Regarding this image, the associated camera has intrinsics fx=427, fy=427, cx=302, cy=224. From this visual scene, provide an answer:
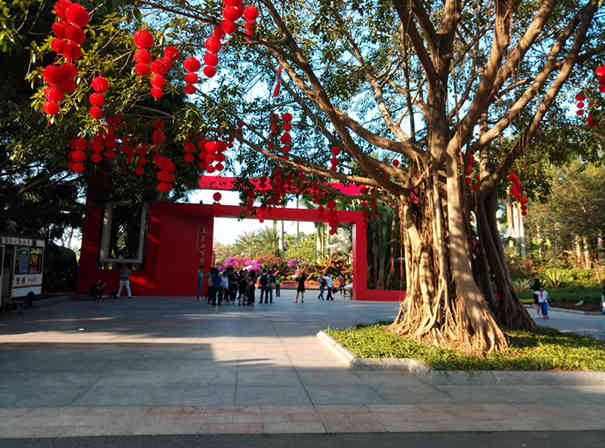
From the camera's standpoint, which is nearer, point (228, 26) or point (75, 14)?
point (75, 14)

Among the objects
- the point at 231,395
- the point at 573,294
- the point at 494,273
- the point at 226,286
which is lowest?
the point at 231,395

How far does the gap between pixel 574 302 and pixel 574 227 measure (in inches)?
357

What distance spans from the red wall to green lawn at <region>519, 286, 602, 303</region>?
25.4 feet

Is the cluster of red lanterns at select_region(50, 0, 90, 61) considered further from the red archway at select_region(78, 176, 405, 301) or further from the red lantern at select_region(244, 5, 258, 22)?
the red archway at select_region(78, 176, 405, 301)

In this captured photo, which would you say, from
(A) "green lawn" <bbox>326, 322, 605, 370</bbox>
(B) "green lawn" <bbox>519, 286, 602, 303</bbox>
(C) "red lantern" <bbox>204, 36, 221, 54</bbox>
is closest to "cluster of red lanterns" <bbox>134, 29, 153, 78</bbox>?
(C) "red lantern" <bbox>204, 36, 221, 54</bbox>

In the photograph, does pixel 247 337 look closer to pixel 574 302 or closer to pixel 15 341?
pixel 15 341

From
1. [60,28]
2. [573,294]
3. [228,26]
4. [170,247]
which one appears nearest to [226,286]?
[170,247]

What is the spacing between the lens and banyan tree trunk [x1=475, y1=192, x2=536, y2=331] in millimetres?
9117

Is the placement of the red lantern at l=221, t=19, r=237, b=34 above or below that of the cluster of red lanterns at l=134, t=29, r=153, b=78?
above

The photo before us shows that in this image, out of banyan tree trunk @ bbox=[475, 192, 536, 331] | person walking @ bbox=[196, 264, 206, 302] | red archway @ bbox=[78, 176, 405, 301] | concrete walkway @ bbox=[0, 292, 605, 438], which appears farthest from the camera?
red archway @ bbox=[78, 176, 405, 301]

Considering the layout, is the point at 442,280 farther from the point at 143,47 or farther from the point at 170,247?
the point at 170,247

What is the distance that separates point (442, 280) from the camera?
7.62m

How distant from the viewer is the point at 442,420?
13.6ft

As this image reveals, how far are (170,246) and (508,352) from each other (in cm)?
1643
